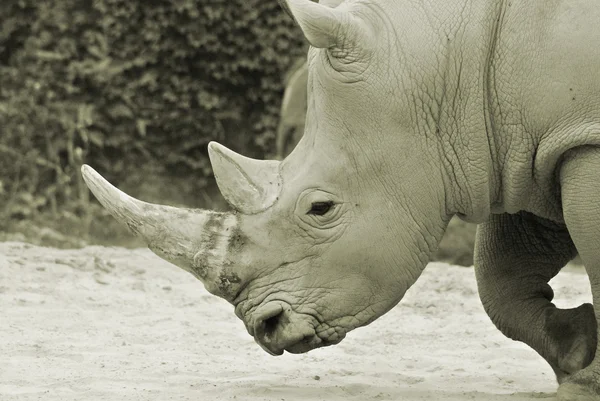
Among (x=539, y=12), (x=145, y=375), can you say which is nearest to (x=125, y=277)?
(x=145, y=375)

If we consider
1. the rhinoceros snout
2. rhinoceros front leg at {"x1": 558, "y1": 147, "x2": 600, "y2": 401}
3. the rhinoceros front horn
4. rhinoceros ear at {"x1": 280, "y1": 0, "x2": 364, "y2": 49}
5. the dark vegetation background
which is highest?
the dark vegetation background

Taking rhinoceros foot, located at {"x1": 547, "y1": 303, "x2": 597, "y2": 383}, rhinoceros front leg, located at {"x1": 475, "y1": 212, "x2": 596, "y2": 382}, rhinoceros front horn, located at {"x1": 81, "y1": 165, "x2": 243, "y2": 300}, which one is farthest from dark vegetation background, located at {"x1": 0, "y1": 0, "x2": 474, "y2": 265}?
rhinoceros front horn, located at {"x1": 81, "y1": 165, "x2": 243, "y2": 300}

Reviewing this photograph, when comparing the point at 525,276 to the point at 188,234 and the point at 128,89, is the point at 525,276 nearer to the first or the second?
the point at 188,234

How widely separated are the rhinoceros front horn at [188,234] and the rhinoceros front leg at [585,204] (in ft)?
4.18

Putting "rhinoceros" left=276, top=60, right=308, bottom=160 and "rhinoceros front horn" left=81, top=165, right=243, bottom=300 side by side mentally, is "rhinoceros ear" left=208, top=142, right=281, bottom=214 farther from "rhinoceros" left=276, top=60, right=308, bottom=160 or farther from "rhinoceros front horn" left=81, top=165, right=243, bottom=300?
"rhinoceros" left=276, top=60, right=308, bottom=160

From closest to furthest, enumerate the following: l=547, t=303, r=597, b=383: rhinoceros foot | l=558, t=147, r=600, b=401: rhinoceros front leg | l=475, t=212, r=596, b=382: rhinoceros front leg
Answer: l=558, t=147, r=600, b=401: rhinoceros front leg, l=547, t=303, r=597, b=383: rhinoceros foot, l=475, t=212, r=596, b=382: rhinoceros front leg

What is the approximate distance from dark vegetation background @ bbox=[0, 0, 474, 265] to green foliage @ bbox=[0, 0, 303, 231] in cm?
1

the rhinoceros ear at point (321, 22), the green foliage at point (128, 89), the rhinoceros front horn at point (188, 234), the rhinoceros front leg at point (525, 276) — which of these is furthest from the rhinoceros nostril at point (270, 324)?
the green foliage at point (128, 89)

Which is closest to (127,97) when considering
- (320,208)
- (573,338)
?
(320,208)

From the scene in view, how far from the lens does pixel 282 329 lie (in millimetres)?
4891

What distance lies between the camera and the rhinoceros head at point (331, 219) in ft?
15.9

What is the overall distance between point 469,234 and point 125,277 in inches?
151

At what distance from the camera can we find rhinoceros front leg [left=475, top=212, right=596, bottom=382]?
538 centimetres

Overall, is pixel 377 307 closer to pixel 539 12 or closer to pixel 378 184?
pixel 378 184
